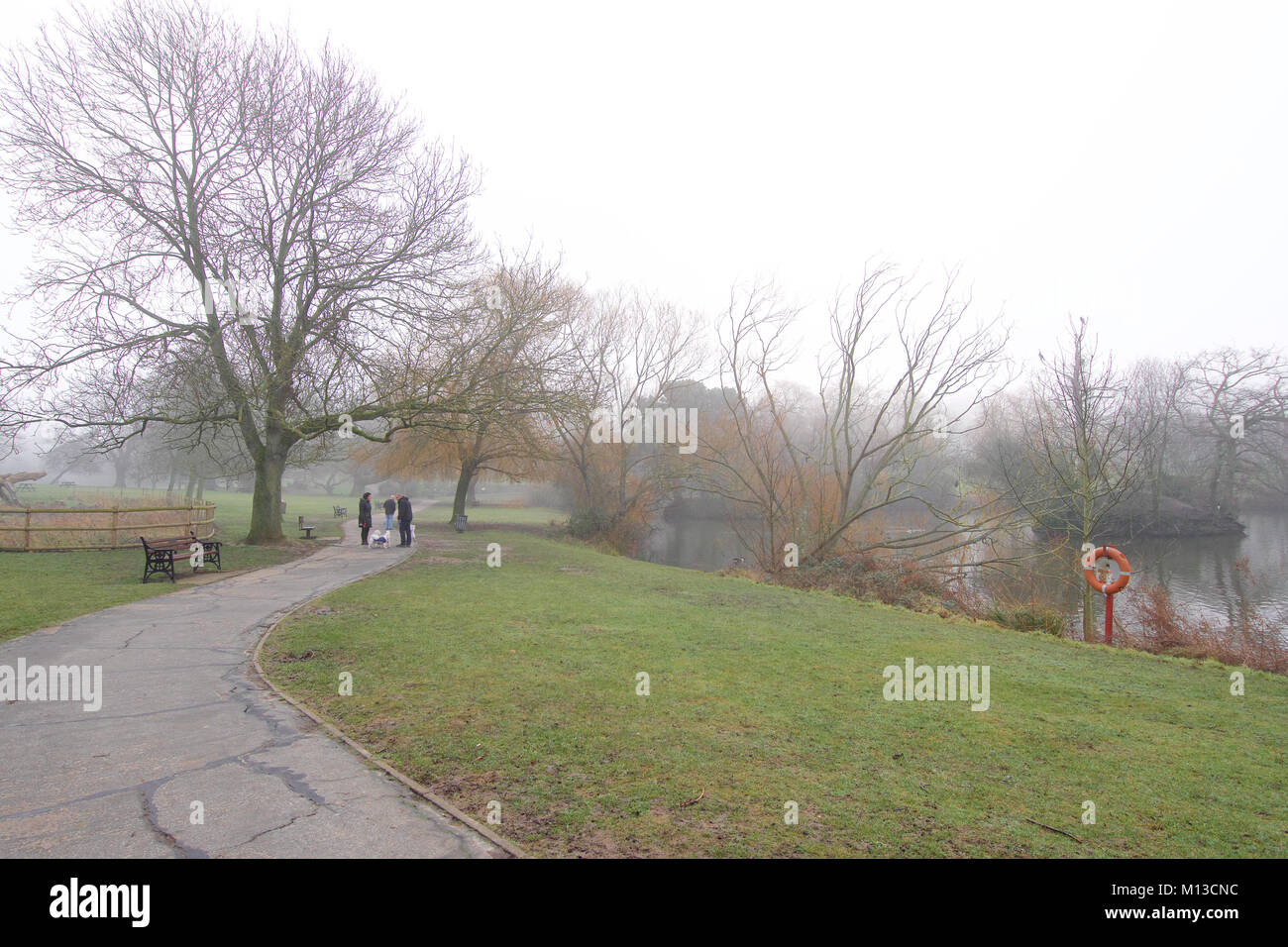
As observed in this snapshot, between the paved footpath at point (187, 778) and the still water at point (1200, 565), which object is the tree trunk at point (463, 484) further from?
the paved footpath at point (187, 778)

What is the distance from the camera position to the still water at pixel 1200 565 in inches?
720

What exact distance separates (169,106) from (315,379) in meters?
8.46

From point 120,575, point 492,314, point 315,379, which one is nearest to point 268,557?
point 120,575

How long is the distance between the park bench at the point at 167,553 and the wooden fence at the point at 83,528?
4.47m

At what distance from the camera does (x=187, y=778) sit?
4.76m

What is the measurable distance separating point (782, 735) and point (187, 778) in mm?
4590

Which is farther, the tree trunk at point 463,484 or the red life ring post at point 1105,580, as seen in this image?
the tree trunk at point 463,484

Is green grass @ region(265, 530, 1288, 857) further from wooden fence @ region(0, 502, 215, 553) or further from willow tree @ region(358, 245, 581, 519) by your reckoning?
wooden fence @ region(0, 502, 215, 553)

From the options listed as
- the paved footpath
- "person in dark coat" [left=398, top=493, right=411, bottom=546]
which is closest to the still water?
"person in dark coat" [left=398, top=493, right=411, bottom=546]

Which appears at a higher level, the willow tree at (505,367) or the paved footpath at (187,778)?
the willow tree at (505,367)

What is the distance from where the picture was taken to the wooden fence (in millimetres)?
18000

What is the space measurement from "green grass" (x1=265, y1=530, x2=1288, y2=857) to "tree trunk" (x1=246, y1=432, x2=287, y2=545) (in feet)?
39.4

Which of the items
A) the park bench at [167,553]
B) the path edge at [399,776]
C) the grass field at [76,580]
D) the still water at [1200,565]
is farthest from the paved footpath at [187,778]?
the still water at [1200,565]
